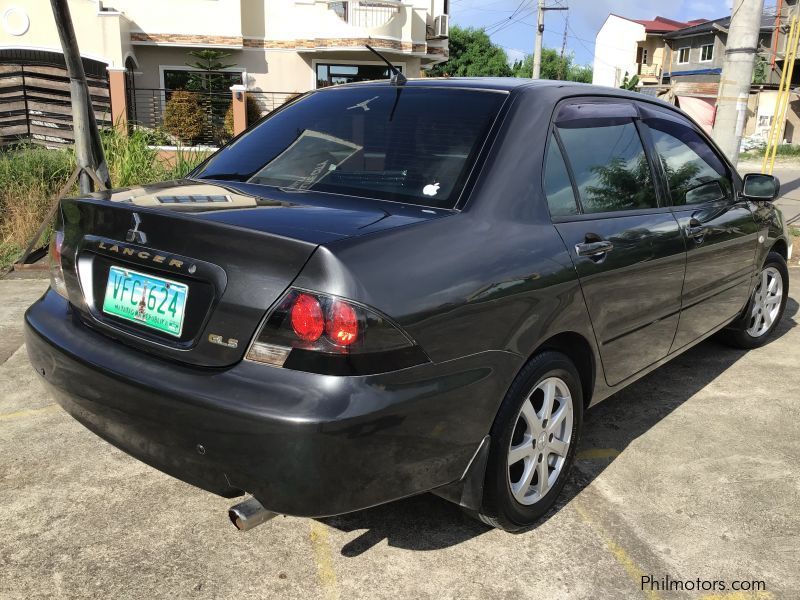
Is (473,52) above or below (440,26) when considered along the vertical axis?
above

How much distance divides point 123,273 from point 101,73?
1867 cm

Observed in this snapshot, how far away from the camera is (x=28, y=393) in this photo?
4.05 metres

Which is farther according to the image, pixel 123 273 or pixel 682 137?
pixel 682 137

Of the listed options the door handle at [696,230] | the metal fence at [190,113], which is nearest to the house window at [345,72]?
the metal fence at [190,113]

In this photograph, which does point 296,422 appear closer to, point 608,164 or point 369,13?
point 608,164

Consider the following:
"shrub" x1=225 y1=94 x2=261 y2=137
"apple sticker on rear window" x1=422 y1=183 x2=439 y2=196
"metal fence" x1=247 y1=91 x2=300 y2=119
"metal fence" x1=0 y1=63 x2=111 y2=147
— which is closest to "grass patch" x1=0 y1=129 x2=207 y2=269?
"apple sticker on rear window" x1=422 y1=183 x2=439 y2=196

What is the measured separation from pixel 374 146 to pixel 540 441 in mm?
1327

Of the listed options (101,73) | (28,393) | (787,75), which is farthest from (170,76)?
(28,393)

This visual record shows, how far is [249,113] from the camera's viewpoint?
723 inches

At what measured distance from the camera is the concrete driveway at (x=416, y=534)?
248 cm

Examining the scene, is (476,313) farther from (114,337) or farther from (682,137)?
(682,137)

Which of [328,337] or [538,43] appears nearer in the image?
[328,337]

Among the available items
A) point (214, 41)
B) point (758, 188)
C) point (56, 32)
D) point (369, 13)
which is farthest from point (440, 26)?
point (758, 188)

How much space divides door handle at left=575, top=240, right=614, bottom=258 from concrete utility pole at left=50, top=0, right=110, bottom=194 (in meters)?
5.47
